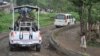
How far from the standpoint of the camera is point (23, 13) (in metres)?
28.0

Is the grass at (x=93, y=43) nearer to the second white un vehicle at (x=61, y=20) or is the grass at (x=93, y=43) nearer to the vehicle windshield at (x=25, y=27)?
the vehicle windshield at (x=25, y=27)

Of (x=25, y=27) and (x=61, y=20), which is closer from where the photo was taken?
(x=25, y=27)

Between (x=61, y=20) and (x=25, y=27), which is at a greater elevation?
(x=25, y=27)

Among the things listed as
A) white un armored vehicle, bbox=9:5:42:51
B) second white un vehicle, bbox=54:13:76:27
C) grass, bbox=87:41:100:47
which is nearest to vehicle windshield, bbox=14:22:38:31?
white un armored vehicle, bbox=9:5:42:51

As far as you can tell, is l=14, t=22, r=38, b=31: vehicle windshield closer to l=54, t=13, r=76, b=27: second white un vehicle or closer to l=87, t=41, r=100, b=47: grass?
l=87, t=41, r=100, b=47: grass

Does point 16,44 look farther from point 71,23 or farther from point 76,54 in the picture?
point 71,23

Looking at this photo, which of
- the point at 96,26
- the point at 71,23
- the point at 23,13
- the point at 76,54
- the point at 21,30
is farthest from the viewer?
the point at 71,23

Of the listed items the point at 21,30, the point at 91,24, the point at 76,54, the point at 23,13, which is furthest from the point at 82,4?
the point at 76,54

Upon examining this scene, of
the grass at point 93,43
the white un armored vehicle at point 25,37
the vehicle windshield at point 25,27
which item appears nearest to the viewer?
the white un armored vehicle at point 25,37

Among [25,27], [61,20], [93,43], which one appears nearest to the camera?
[25,27]

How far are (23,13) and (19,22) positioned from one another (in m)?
1.77

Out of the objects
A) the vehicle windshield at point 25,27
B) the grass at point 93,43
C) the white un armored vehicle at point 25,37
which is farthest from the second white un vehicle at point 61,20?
the white un armored vehicle at point 25,37

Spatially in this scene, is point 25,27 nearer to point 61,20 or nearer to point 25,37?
point 25,37

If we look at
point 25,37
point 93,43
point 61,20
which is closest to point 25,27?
point 25,37
